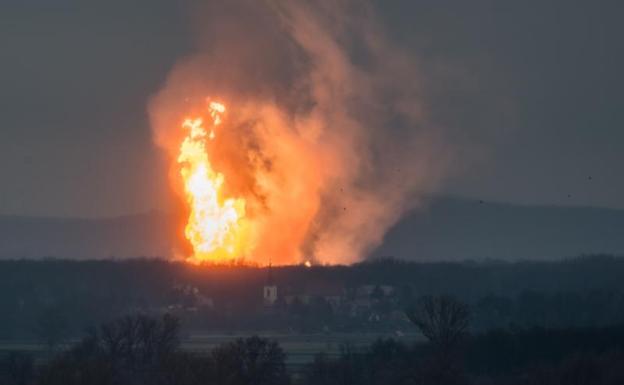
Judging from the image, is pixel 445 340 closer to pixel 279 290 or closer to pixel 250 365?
pixel 250 365

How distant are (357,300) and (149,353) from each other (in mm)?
66246

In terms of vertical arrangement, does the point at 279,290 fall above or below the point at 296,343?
above

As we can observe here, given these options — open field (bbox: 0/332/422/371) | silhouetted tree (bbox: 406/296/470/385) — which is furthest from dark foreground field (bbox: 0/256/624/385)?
open field (bbox: 0/332/422/371)

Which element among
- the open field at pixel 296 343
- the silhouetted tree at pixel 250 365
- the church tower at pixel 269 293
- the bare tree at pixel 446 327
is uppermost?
the church tower at pixel 269 293

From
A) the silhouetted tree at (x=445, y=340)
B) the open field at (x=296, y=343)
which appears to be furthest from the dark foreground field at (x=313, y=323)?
the open field at (x=296, y=343)

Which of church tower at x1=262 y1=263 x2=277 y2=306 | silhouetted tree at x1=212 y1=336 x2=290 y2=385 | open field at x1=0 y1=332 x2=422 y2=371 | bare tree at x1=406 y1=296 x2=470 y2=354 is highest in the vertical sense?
church tower at x1=262 y1=263 x2=277 y2=306

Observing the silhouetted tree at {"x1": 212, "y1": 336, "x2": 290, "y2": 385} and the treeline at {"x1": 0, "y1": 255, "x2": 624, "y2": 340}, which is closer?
the silhouetted tree at {"x1": 212, "y1": 336, "x2": 290, "y2": 385}

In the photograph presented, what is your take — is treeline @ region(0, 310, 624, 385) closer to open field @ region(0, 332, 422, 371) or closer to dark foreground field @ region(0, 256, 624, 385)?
dark foreground field @ region(0, 256, 624, 385)

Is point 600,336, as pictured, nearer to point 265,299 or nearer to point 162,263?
point 265,299

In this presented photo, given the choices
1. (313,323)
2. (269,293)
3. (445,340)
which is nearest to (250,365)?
(445,340)

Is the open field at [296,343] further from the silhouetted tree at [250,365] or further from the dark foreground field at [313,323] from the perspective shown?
the silhouetted tree at [250,365]

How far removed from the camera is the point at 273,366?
91938 millimetres

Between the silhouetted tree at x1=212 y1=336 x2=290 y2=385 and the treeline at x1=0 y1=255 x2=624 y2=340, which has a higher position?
the treeline at x1=0 y1=255 x2=624 y2=340

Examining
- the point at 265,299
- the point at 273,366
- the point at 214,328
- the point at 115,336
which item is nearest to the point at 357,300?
the point at 265,299
